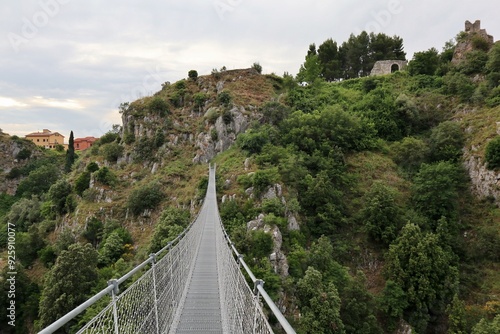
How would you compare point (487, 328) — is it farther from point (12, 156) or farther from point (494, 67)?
point (12, 156)

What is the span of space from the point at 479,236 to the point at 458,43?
20745 millimetres

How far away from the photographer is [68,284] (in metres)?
13.2

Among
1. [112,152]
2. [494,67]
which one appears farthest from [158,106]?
[494,67]

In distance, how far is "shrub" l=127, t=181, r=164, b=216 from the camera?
64.3 feet

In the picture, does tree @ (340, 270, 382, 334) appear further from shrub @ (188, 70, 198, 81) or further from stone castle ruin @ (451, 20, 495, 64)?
shrub @ (188, 70, 198, 81)

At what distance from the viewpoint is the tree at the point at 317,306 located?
32.5ft

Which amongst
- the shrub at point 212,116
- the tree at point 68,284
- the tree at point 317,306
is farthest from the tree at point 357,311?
the shrub at point 212,116

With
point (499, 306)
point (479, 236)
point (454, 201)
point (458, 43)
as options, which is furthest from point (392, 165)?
point (458, 43)

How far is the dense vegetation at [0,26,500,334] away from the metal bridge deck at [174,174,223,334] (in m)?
3.02

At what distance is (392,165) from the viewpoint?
63.4 ft

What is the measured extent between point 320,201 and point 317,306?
20.8 ft

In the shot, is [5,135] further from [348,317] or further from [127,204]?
[348,317]

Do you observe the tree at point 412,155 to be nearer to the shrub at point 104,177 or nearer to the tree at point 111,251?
the tree at point 111,251

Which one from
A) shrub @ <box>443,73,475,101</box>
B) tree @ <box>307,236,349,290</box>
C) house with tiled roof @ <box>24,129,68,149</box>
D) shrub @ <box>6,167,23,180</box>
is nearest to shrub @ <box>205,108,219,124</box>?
tree @ <box>307,236,349,290</box>
